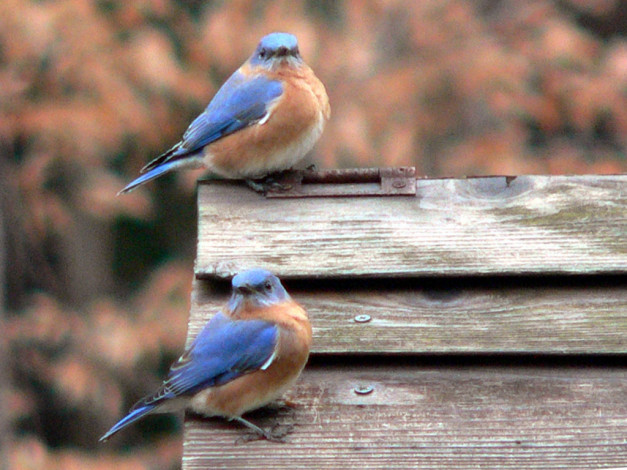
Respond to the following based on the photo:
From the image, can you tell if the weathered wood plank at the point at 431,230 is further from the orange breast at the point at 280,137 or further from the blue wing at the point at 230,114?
the blue wing at the point at 230,114

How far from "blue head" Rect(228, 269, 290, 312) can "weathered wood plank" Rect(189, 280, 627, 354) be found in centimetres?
14

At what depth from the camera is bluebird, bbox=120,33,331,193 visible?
3.51m

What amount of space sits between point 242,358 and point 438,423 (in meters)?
0.54

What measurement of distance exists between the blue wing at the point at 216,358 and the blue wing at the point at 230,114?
1.23 m

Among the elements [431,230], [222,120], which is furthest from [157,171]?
[431,230]

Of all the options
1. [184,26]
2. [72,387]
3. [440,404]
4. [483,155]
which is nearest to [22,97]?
[184,26]

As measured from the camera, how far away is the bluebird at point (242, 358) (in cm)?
244

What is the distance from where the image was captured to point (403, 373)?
2.57 m

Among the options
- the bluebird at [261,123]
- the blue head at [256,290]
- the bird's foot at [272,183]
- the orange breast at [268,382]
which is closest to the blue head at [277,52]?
the bluebird at [261,123]

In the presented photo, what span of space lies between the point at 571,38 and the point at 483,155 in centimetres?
89

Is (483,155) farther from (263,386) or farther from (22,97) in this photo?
(263,386)

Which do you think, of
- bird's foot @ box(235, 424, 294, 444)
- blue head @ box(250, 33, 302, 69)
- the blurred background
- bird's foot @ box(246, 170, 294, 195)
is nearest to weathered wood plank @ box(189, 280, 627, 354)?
bird's foot @ box(235, 424, 294, 444)

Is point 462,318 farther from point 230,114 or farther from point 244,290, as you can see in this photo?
point 230,114

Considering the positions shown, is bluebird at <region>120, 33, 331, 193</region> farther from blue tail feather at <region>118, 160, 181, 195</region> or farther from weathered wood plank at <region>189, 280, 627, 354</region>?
weathered wood plank at <region>189, 280, 627, 354</region>
